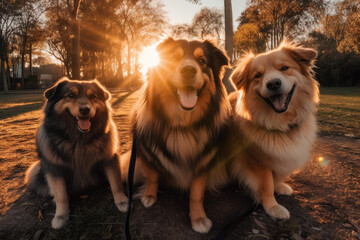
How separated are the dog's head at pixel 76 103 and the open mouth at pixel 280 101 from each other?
2199 millimetres

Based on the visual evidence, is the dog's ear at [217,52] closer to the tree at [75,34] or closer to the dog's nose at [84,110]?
the dog's nose at [84,110]

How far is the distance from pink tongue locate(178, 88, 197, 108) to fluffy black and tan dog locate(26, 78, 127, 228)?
1.16 meters

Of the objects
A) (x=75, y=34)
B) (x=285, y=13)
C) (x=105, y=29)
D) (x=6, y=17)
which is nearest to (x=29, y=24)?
(x=6, y=17)

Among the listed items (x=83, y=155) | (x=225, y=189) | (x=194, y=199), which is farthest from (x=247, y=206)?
(x=83, y=155)

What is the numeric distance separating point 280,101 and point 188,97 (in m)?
1.13

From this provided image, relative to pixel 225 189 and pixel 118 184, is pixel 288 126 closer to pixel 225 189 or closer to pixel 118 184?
pixel 225 189

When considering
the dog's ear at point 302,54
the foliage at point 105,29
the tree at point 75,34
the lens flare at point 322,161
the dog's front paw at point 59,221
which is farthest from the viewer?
the foliage at point 105,29

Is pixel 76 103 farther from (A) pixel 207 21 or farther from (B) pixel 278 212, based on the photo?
(A) pixel 207 21

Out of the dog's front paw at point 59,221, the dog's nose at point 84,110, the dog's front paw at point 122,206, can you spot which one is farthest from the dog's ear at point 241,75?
the dog's front paw at point 59,221

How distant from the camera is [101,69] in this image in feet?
133

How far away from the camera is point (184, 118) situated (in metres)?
2.40

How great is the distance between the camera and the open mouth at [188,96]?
2.32m

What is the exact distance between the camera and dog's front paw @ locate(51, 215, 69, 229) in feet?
7.42

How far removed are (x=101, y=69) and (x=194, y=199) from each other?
140 feet
